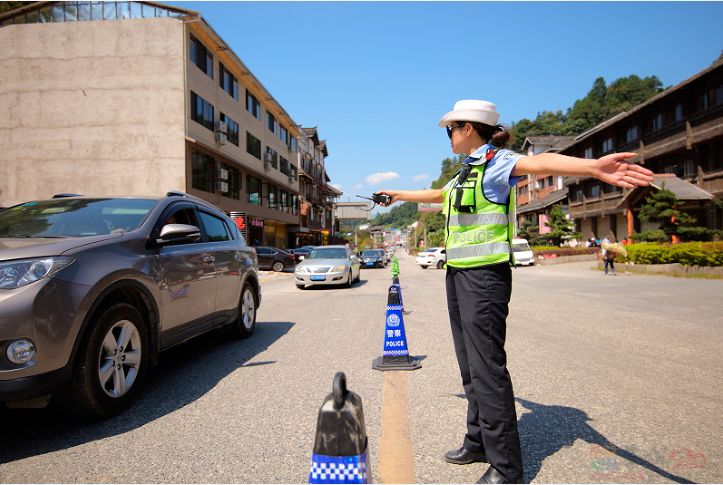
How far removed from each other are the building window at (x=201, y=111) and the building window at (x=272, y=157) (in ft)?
32.2

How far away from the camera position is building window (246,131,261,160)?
99.3 feet

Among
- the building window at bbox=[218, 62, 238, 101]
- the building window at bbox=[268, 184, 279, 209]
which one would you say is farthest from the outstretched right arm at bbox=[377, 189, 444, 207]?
the building window at bbox=[268, 184, 279, 209]

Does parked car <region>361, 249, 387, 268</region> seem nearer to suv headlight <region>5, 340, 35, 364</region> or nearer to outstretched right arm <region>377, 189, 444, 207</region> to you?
outstretched right arm <region>377, 189, 444, 207</region>

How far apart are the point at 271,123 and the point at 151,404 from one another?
117 feet

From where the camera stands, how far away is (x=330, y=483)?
49.7 inches

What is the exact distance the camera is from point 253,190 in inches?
1257

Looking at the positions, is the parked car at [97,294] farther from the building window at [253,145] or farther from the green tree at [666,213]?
the building window at [253,145]

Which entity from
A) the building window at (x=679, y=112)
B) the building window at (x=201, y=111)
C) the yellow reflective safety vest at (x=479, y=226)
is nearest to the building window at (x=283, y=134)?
the building window at (x=201, y=111)

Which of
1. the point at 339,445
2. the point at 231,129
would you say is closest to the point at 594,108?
the point at 231,129

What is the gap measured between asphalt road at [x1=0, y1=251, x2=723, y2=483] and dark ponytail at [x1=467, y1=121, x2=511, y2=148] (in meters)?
1.87

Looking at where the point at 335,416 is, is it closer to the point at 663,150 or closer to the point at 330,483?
the point at 330,483

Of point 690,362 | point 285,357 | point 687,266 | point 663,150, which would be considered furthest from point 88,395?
point 663,150

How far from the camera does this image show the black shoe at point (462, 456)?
255 cm

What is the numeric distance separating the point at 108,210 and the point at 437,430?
3572mm
